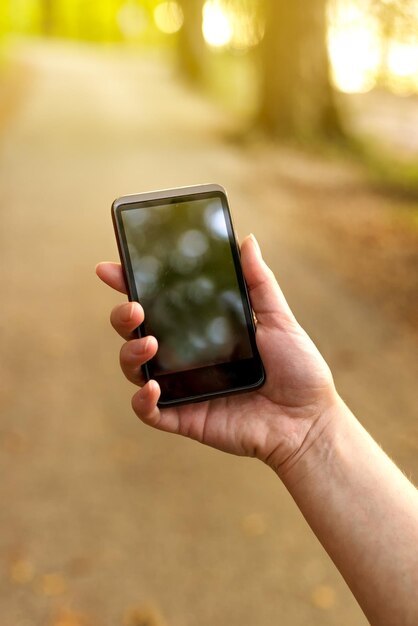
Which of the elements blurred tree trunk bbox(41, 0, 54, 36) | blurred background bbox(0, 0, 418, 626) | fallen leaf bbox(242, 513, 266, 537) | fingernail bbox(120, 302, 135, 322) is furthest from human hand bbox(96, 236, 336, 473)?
blurred tree trunk bbox(41, 0, 54, 36)

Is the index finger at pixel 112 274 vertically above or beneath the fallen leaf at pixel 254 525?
above

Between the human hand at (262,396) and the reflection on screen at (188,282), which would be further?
the reflection on screen at (188,282)

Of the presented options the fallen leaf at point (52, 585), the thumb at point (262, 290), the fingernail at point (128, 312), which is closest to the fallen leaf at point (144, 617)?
the fallen leaf at point (52, 585)

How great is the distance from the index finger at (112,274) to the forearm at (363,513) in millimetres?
534

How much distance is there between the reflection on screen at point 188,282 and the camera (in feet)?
6.04

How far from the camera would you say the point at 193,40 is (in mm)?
24469

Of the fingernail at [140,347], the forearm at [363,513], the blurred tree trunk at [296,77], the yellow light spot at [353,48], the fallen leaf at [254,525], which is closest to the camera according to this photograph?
the forearm at [363,513]

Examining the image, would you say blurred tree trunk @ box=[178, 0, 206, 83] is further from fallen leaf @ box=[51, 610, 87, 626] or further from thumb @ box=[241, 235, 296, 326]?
thumb @ box=[241, 235, 296, 326]

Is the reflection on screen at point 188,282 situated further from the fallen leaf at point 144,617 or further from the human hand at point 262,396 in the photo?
the fallen leaf at point 144,617

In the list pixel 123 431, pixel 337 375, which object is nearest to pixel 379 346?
pixel 337 375

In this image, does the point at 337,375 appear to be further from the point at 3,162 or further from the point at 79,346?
the point at 3,162

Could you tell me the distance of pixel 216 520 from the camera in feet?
11.3

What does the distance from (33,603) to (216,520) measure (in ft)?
2.76

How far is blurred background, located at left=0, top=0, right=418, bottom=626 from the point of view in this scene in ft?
10.2
